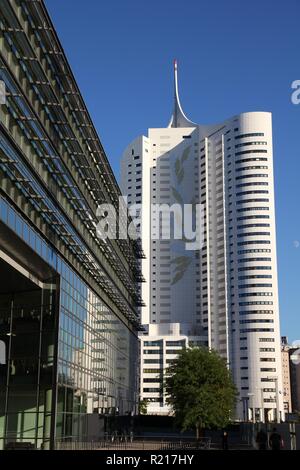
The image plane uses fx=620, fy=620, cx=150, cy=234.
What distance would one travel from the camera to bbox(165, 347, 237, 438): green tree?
2520 inches

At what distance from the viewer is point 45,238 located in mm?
39281

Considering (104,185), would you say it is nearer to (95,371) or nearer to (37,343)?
(95,371)

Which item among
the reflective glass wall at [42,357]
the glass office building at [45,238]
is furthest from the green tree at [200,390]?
the reflective glass wall at [42,357]

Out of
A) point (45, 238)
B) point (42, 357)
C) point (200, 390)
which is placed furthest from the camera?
point (200, 390)

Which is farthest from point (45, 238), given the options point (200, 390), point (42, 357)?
point (200, 390)

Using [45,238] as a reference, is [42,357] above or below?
below

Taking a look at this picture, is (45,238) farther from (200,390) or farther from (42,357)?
(200,390)

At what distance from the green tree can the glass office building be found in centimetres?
1201

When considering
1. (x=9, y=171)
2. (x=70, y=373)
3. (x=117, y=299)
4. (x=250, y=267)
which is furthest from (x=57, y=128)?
(x=250, y=267)

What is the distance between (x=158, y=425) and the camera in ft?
354

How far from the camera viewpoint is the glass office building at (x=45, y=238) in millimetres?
32875

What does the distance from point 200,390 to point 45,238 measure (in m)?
32.9

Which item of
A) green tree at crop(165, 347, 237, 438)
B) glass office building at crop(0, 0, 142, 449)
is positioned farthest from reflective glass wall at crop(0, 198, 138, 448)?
green tree at crop(165, 347, 237, 438)

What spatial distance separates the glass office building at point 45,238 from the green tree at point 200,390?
12.0 m
